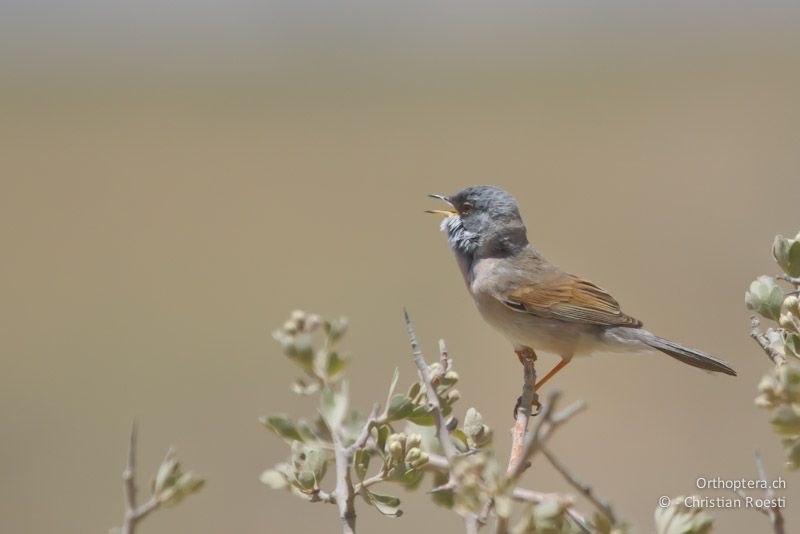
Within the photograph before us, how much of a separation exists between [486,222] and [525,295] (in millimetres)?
413

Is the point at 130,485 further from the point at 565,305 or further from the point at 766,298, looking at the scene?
the point at 565,305

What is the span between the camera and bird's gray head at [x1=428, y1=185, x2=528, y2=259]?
4133mm

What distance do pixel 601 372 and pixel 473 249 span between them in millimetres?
9260

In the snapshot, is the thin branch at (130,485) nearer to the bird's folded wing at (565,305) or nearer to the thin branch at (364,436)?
the thin branch at (364,436)

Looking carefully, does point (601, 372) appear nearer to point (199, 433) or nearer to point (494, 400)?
point (494, 400)

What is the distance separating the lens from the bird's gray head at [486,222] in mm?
4133

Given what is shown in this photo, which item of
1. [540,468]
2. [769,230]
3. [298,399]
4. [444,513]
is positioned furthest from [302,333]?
[769,230]

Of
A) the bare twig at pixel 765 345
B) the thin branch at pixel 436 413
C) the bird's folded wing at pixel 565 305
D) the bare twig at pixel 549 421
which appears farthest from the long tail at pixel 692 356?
the bare twig at pixel 549 421

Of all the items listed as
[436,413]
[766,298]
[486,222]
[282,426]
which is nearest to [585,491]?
[436,413]

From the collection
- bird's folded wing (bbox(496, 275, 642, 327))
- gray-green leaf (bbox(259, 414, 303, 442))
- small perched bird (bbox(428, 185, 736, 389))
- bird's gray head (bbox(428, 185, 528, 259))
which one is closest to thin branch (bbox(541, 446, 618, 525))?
gray-green leaf (bbox(259, 414, 303, 442))

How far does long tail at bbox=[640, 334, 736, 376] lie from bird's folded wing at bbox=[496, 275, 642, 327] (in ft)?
0.62

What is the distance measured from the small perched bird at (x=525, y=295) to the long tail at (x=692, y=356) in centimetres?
1

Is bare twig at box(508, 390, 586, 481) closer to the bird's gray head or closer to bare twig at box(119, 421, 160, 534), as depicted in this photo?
bare twig at box(119, 421, 160, 534)

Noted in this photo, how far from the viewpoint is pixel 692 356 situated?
11.4 ft
